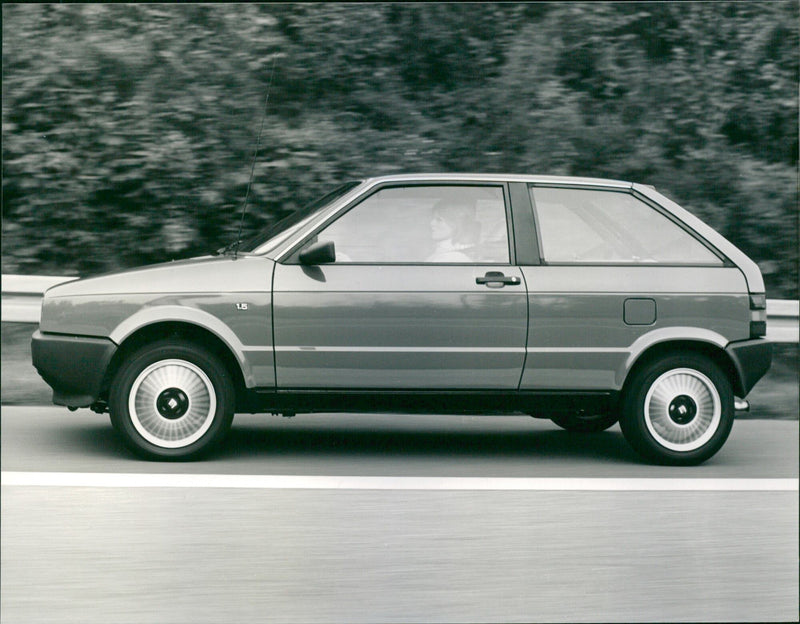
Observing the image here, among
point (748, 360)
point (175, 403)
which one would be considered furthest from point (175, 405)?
point (748, 360)

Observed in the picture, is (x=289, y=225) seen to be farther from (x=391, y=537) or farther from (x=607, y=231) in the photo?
(x=391, y=537)

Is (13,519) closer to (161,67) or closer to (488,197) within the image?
(488,197)

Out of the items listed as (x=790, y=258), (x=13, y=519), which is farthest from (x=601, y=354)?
(x=790, y=258)

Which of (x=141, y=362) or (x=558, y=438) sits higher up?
(x=141, y=362)

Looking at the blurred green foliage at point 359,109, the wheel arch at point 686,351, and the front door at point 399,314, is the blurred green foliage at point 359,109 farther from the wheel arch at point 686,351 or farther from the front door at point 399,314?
the front door at point 399,314

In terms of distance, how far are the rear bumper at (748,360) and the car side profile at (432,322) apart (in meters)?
0.01

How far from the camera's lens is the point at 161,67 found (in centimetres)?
1156

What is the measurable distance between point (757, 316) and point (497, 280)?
65.2 inches

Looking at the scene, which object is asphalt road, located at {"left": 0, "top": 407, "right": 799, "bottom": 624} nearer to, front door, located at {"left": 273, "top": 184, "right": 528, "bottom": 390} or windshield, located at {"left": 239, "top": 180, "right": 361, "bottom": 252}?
front door, located at {"left": 273, "top": 184, "right": 528, "bottom": 390}

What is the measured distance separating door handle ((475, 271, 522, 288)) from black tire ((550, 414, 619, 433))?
154cm

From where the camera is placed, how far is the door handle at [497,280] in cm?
680

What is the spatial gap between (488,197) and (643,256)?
1026 millimetres

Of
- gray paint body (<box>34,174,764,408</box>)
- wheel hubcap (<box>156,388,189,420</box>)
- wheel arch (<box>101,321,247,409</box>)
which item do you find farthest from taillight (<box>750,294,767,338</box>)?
wheel hubcap (<box>156,388,189,420</box>)

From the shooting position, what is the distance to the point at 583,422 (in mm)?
8086
